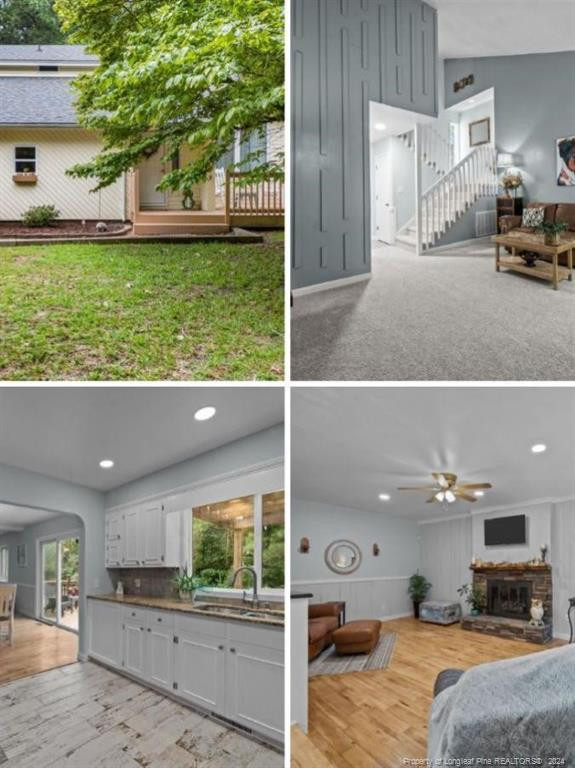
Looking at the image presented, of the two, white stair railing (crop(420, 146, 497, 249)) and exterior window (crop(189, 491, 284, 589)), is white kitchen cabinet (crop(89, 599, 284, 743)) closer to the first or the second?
exterior window (crop(189, 491, 284, 589))

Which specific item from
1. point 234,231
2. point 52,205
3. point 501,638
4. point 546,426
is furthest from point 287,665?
point 501,638

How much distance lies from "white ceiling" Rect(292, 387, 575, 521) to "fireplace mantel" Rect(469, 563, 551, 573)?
0.83 m

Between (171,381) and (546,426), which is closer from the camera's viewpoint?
(171,381)

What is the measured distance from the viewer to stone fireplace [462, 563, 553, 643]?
527cm

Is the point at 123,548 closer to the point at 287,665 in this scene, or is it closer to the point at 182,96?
the point at 287,665

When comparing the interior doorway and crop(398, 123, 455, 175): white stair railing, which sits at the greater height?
crop(398, 123, 455, 175): white stair railing

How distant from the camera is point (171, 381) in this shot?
2668mm

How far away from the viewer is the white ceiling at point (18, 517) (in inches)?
263

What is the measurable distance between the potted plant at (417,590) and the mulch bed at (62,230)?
565 centimetres

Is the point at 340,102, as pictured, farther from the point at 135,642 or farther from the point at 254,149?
the point at 135,642

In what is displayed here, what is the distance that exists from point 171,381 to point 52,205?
4.08 ft

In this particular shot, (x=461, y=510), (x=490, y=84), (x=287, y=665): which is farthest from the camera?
(x=461, y=510)

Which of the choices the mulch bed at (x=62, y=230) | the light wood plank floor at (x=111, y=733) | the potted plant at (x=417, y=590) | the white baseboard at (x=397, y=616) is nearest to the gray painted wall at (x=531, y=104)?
the mulch bed at (x=62, y=230)

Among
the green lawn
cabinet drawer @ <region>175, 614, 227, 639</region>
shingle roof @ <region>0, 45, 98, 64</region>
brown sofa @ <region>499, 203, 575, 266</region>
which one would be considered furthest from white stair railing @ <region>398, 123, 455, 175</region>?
cabinet drawer @ <region>175, 614, 227, 639</region>
